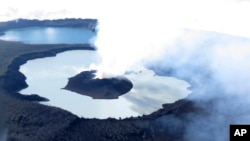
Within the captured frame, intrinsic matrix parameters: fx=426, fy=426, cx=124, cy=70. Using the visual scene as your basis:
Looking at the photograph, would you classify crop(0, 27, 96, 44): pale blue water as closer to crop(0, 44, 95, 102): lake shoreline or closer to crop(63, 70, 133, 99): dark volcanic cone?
crop(0, 44, 95, 102): lake shoreline

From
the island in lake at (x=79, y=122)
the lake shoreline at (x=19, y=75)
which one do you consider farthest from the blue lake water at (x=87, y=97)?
the island in lake at (x=79, y=122)

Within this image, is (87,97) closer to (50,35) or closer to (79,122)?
(79,122)

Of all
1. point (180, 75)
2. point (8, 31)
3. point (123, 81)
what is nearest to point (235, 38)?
point (180, 75)

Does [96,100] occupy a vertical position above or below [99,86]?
below

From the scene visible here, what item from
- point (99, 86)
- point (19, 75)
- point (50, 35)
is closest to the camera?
point (99, 86)

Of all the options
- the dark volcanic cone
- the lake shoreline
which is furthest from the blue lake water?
the lake shoreline

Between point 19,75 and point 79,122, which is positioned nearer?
point 79,122

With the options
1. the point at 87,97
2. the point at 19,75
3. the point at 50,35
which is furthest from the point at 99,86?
the point at 50,35
